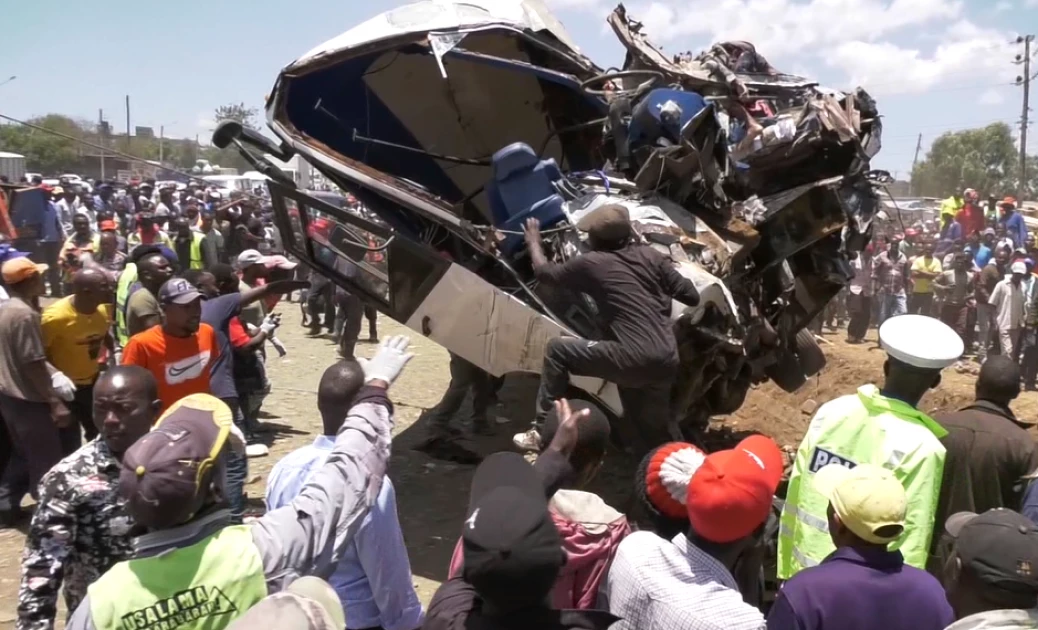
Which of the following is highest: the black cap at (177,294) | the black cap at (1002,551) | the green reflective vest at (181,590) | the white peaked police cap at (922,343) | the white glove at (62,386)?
the white peaked police cap at (922,343)

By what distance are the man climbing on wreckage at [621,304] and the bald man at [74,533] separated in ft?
7.97

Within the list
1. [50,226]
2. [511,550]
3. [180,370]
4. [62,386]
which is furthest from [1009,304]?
[50,226]

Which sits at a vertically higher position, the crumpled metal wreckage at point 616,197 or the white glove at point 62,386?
the crumpled metal wreckage at point 616,197

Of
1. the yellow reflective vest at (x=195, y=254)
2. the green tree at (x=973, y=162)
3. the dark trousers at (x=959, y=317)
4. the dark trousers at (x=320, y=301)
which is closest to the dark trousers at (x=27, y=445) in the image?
the yellow reflective vest at (x=195, y=254)

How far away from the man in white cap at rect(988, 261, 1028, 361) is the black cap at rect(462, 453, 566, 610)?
11.2m

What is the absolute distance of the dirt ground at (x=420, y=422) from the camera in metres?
5.24

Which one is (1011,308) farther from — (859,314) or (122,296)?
(122,296)

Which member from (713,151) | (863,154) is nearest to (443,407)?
(713,151)

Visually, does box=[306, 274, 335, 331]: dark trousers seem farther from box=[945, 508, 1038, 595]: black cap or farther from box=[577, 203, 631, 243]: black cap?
box=[945, 508, 1038, 595]: black cap

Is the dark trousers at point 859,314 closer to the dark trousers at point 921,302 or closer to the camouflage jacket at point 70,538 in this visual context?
the dark trousers at point 921,302

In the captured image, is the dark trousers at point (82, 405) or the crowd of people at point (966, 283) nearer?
the dark trousers at point (82, 405)

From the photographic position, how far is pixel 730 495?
2.13 metres

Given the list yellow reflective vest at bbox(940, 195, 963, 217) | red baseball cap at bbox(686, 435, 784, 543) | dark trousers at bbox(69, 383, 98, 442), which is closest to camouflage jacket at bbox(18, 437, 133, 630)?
red baseball cap at bbox(686, 435, 784, 543)

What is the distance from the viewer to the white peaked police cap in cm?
292
